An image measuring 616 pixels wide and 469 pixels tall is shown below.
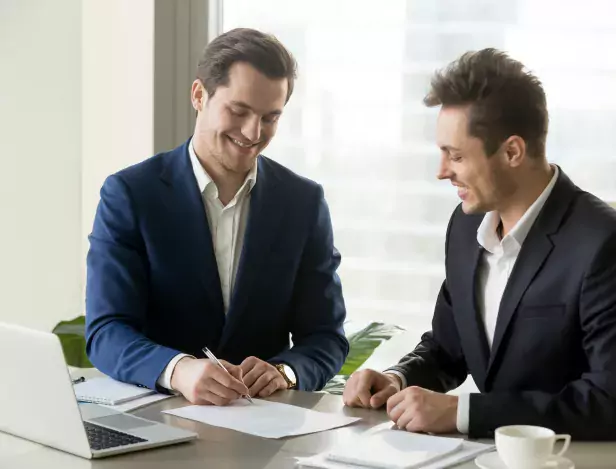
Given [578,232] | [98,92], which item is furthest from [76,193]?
[578,232]

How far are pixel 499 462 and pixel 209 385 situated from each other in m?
0.67

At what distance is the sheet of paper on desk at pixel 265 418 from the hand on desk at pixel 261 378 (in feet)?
0.19

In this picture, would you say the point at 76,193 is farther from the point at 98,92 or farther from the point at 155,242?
the point at 155,242

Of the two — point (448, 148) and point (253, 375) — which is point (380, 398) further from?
point (448, 148)

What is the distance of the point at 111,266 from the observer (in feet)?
7.93

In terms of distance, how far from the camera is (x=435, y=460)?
5.58ft

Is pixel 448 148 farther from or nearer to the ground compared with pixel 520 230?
farther from the ground

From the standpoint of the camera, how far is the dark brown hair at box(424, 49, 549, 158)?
213 cm

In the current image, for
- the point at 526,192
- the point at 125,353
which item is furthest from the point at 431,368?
the point at 125,353

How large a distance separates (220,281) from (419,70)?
1.19m

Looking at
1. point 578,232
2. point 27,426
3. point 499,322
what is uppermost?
point 578,232

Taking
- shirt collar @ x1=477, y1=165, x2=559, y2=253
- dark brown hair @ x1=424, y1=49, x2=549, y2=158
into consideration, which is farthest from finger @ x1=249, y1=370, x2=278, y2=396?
dark brown hair @ x1=424, y1=49, x2=549, y2=158

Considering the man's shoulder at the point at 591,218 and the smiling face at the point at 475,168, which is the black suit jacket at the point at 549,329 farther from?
the smiling face at the point at 475,168

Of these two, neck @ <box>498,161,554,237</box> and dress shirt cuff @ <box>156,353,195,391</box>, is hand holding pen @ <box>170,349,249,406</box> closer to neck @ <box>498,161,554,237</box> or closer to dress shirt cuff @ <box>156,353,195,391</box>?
dress shirt cuff @ <box>156,353,195,391</box>
